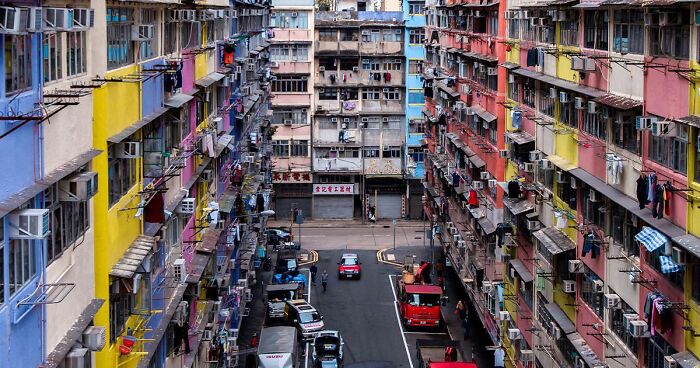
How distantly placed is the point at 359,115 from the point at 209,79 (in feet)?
99.7

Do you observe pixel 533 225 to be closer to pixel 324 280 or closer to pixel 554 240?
pixel 554 240

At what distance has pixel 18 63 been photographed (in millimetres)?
11359

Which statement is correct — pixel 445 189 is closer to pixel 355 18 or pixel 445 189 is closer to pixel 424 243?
pixel 424 243

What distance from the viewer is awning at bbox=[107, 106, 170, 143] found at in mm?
15470

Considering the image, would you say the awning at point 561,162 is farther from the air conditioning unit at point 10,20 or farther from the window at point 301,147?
the window at point 301,147

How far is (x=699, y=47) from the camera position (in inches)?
576

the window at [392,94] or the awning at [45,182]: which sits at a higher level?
the window at [392,94]

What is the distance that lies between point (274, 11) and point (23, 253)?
4574 cm

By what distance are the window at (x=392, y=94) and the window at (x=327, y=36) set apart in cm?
375

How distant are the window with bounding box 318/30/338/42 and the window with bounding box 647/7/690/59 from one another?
40.9 m

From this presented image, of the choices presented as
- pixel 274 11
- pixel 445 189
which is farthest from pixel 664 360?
pixel 274 11

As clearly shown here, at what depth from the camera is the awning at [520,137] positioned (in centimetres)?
2620

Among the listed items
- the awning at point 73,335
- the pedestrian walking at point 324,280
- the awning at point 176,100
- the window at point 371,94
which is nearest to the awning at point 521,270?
the awning at point 176,100

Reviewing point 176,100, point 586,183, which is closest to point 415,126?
point 586,183
